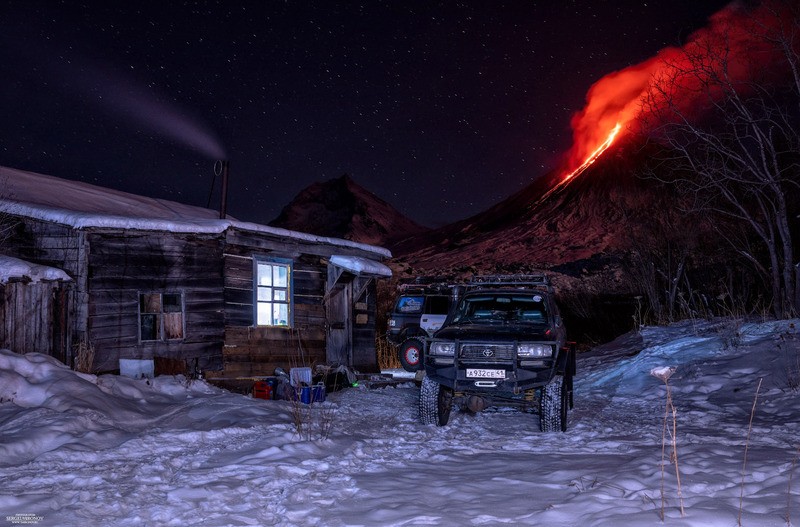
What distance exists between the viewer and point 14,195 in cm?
1268

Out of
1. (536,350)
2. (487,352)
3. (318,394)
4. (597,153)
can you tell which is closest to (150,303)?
(318,394)

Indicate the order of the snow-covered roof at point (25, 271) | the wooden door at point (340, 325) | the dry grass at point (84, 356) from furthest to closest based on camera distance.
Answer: the wooden door at point (340, 325) < the dry grass at point (84, 356) < the snow-covered roof at point (25, 271)

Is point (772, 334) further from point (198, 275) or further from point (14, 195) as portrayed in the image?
point (14, 195)

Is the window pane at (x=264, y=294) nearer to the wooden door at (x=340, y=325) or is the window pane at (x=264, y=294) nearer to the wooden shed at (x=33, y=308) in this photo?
the wooden door at (x=340, y=325)

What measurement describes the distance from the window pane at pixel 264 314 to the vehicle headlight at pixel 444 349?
22.7ft

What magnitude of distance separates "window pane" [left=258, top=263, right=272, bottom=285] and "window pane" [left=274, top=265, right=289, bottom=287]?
171 mm

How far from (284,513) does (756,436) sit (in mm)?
5744

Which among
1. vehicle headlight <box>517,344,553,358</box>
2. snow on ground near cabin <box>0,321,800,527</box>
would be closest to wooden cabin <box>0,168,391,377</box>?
snow on ground near cabin <box>0,321,800,527</box>

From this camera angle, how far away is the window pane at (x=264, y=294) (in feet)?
47.2

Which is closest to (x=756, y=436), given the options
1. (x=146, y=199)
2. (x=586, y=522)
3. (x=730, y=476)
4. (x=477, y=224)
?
(x=730, y=476)

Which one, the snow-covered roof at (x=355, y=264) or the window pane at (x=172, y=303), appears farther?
the snow-covered roof at (x=355, y=264)

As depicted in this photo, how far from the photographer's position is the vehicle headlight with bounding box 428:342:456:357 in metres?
8.38

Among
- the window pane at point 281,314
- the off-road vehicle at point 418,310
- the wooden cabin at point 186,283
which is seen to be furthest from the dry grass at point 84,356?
the off-road vehicle at point 418,310

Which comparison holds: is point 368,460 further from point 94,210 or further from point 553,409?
point 94,210
